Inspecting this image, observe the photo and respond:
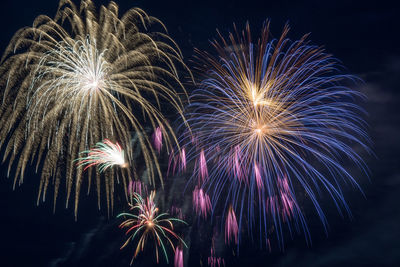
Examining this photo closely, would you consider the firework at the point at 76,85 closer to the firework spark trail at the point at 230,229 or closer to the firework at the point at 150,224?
the firework at the point at 150,224

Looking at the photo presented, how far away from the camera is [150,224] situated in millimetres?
19297

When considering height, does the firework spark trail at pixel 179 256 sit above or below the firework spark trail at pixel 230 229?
below

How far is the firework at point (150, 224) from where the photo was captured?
63.9 feet

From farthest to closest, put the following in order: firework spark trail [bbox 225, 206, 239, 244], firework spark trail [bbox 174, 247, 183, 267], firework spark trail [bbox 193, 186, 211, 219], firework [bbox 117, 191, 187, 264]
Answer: firework spark trail [bbox 174, 247, 183, 267], firework spark trail [bbox 225, 206, 239, 244], firework spark trail [bbox 193, 186, 211, 219], firework [bbox 117, 191, 187, 264]

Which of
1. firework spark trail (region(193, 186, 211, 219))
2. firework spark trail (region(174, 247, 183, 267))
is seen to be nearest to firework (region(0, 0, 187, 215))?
firework spark trail (region(193, 186, 211, 219))

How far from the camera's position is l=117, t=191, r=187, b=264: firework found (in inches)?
767

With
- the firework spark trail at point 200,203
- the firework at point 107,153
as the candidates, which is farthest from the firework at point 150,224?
the firework at point 107,153

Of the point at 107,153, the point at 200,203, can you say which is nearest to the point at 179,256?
the point at 200,203

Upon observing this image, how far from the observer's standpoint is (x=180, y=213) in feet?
83.7

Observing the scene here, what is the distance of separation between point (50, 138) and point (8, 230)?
38.1 metres

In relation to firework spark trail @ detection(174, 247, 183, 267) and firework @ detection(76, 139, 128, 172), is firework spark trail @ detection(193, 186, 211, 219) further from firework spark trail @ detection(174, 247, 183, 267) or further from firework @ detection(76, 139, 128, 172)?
firework @ detection(76, 139, 128, 172)

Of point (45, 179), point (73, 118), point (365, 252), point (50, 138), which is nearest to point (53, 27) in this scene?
point (73, 118)

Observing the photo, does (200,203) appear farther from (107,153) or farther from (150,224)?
(107,153)

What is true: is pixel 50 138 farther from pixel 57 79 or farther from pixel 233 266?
pixel 233 266
